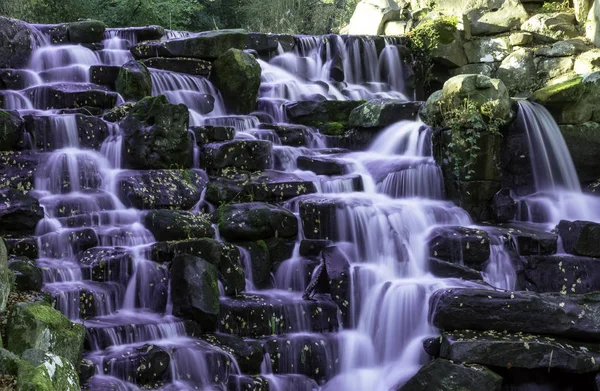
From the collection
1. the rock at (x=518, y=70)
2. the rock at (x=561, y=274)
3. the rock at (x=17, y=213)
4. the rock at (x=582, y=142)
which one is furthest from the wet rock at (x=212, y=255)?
the rock at (x=518, y=70)

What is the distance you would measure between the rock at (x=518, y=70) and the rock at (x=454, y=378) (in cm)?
1062

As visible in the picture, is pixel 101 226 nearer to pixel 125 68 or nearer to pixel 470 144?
pixel 125 68

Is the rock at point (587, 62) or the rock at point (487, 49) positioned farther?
the rock at point (487, 49)

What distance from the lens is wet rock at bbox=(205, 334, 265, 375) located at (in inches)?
301

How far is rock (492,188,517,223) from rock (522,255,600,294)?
4.94 feet

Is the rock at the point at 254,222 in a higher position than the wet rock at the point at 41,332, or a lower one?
higher

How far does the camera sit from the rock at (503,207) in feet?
36.8

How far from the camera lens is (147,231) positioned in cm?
939

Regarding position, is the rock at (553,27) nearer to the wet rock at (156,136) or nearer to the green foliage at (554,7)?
the green foliage at (554,7)

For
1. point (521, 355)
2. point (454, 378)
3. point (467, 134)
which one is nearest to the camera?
point (454, 378)

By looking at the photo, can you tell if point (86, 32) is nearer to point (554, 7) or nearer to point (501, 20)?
point (501, 20)

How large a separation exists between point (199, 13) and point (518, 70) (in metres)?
12.1

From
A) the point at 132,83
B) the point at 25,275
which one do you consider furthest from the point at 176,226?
the point at 132,83

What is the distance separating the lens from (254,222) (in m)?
9.46
